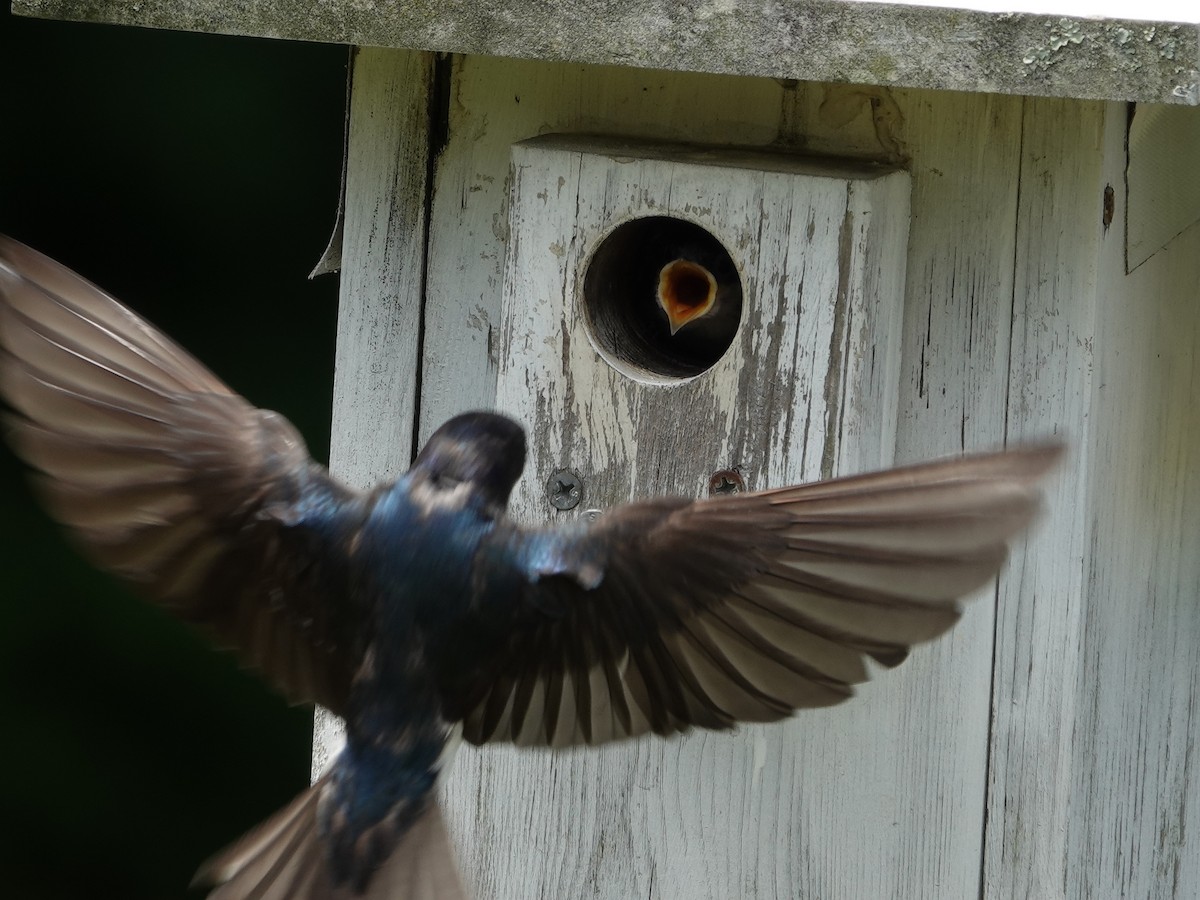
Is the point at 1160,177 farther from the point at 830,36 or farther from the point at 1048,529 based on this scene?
the point at 830,36

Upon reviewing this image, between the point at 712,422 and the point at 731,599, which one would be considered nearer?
the point at 731,599

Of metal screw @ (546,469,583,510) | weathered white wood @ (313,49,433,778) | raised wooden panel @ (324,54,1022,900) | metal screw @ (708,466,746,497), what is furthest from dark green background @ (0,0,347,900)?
metal screw @ (708,466,746,497)

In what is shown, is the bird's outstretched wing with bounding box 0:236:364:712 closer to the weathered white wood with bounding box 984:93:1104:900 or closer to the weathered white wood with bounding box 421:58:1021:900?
the weathered white wood with bounding box 421:58:1021:900

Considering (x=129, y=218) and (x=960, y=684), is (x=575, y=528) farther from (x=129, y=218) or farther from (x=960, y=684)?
(x=129, y=218)

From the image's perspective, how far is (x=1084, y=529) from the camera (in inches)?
57.2

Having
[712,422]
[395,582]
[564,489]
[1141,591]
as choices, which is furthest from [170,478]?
[1141,591]

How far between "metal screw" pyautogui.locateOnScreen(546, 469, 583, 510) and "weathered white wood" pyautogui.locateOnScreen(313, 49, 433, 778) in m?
0.22

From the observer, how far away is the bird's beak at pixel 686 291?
1.56 metres

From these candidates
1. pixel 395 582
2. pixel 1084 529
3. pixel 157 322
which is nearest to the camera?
pixel 395 582

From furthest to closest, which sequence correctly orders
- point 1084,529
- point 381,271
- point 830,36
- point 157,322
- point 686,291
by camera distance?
point 157,322, point 381,271, point 686,291, point 1084,529, point 830,36

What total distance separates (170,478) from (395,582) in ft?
0.66

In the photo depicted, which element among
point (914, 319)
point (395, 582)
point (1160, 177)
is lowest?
point (395, 582)

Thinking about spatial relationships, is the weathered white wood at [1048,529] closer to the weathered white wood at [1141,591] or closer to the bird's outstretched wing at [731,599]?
the weathered white wood at [1141,591]

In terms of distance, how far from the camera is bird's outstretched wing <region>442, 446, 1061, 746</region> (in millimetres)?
1113
